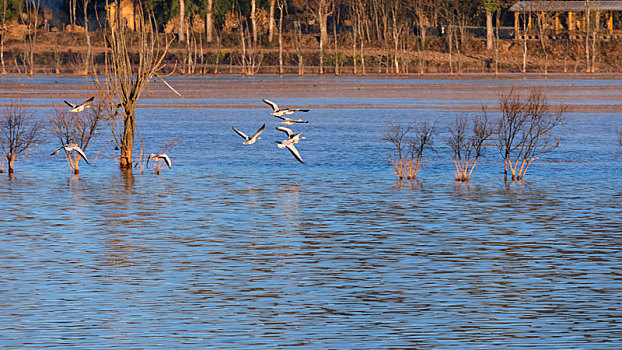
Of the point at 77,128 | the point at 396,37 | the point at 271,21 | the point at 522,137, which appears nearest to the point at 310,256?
the point at 77,128

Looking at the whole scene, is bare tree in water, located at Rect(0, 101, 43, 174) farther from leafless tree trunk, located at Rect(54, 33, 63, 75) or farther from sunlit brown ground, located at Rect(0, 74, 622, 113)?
leafless tree trunk, located at Rect(54, 33, 63, 75)

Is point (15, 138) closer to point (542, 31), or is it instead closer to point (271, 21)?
point (271, 21)

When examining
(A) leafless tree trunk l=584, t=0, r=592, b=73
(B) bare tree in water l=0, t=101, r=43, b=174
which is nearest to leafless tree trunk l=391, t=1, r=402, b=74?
(A) leafless tree trunk l=584, t=0, r=592, b=73

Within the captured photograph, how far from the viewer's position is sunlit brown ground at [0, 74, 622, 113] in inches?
2660

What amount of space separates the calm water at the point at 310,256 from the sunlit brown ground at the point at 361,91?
31242 mm

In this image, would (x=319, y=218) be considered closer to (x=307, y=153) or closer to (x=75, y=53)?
(x=307, y=153)

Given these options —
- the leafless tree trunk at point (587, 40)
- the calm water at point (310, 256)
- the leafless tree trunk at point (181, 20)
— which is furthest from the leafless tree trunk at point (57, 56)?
the calm water at point (310, 256)

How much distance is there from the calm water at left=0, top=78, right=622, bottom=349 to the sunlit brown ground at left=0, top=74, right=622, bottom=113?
3124 cm

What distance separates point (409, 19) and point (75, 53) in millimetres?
→ 34647

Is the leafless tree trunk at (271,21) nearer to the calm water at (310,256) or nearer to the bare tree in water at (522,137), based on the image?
the bare tree in water at (522,137)

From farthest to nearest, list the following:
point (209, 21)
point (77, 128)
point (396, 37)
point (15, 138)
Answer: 1. point (209, 21)
2. point (396, 37)
3. point (15, 138)
4. point (77, 128)

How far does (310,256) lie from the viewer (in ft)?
61.9

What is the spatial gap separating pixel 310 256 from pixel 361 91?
210ft

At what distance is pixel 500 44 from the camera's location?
12638cm
